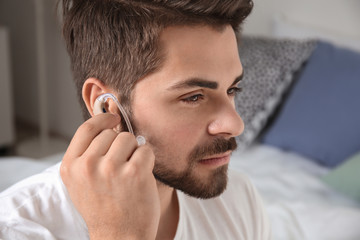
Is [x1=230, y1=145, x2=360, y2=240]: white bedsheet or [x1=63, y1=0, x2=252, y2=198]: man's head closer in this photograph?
[x1=63, y1=0, x2=252, y2=198]: man's head

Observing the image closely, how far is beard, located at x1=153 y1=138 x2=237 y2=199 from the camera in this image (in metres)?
1.09

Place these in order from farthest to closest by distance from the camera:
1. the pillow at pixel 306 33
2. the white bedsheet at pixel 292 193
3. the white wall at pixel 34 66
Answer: the white wall at pixel 34 66 < the pillow at pixel 306 33 < the white bedsheet at pixel 292 193

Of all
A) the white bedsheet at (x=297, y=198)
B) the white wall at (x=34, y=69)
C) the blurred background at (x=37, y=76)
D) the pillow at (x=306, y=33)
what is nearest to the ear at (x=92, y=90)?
the white bedsheet at (x=297, y=198)

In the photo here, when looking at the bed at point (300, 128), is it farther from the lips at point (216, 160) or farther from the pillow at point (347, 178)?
the lips at point (216, 160)

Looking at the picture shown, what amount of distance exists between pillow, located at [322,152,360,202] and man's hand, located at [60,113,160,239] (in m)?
1.27

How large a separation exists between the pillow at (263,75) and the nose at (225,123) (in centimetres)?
122

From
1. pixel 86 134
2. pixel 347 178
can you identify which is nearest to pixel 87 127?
pixel 86 134

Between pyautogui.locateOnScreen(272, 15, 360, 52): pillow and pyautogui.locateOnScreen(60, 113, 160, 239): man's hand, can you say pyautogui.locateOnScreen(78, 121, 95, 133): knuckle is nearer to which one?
pyautogui.locateOnScreen(60, 113, 160, 239): man's hand

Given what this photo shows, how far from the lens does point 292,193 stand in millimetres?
1952

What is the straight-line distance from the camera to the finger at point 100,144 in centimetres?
87

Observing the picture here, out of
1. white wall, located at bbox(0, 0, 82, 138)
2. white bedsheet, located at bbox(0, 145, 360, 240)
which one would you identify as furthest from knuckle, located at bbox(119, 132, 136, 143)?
white wall, located at bbox(0, 0, 82, 138)

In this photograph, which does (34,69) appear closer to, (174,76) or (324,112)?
(324,112)

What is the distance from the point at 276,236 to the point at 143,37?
3.08 feet

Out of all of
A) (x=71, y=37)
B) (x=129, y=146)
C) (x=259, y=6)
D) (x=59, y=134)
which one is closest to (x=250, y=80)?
(x=259, y=6)
